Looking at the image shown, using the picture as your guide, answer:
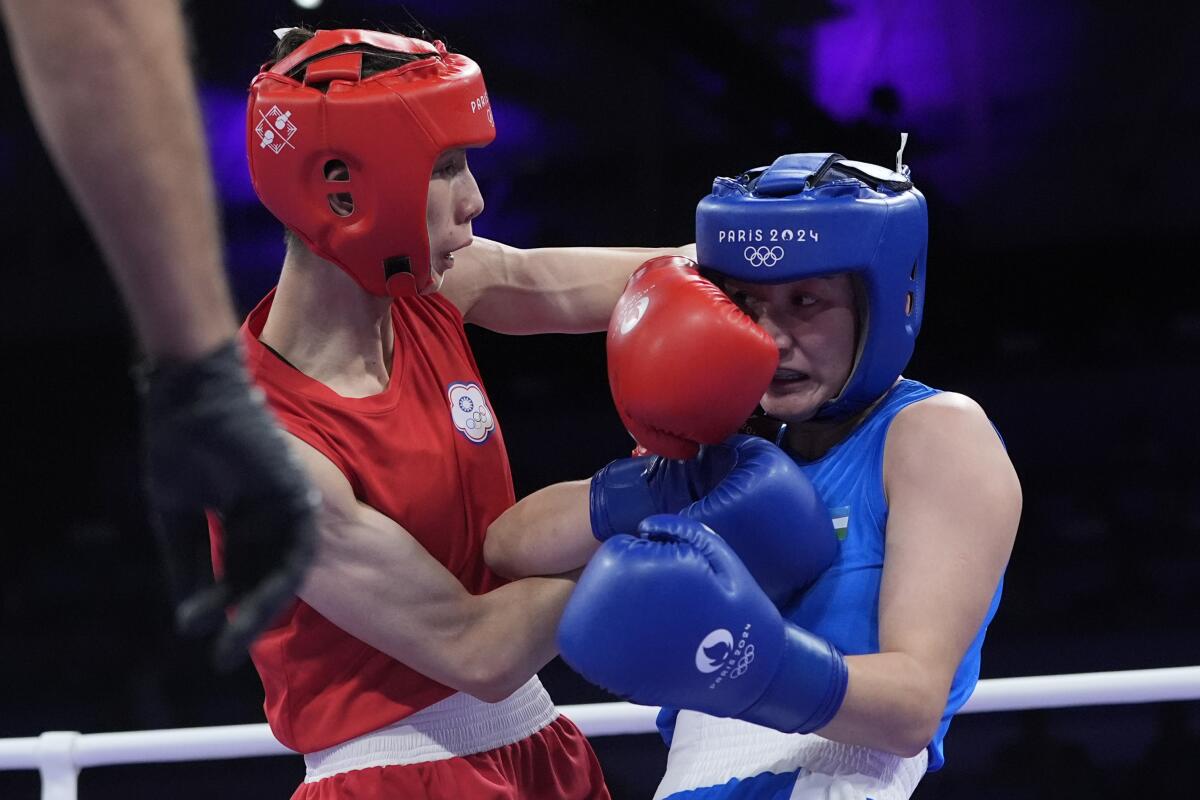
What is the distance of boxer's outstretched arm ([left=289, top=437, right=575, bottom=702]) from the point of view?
182 centimetres

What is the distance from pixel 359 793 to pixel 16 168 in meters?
3.80

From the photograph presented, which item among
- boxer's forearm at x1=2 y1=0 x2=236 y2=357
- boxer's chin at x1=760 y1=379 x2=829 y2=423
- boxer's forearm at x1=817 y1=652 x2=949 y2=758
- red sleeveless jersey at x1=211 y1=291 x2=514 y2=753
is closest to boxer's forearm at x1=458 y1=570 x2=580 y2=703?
red sleeveless jersey at x1=211 y1=291 x2=514 y2=753

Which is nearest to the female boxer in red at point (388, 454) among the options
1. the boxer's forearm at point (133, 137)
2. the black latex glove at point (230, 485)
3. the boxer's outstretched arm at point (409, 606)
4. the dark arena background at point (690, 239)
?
the boxer's outstretched arm at point (409, 606)

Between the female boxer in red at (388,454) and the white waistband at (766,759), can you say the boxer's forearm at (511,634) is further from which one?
the white waistband at (766,759)

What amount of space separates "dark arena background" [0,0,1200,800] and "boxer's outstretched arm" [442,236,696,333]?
2.46 m

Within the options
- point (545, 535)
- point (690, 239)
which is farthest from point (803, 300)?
point (690, 239)

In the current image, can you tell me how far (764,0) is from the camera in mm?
4922

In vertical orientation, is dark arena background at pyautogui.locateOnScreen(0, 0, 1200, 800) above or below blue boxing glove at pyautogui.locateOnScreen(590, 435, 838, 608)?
below

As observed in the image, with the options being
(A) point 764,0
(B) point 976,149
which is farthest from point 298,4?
(B) point 976,149

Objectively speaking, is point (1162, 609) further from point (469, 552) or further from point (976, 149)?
point (469, 552)

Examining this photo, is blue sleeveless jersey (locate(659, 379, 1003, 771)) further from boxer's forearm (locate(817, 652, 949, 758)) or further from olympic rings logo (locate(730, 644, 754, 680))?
olympic rings logo (locate(730, 644, 754, 680))

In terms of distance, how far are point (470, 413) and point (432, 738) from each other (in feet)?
1.51

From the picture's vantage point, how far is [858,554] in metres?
1.68

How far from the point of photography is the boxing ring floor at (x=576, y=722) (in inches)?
96.3
